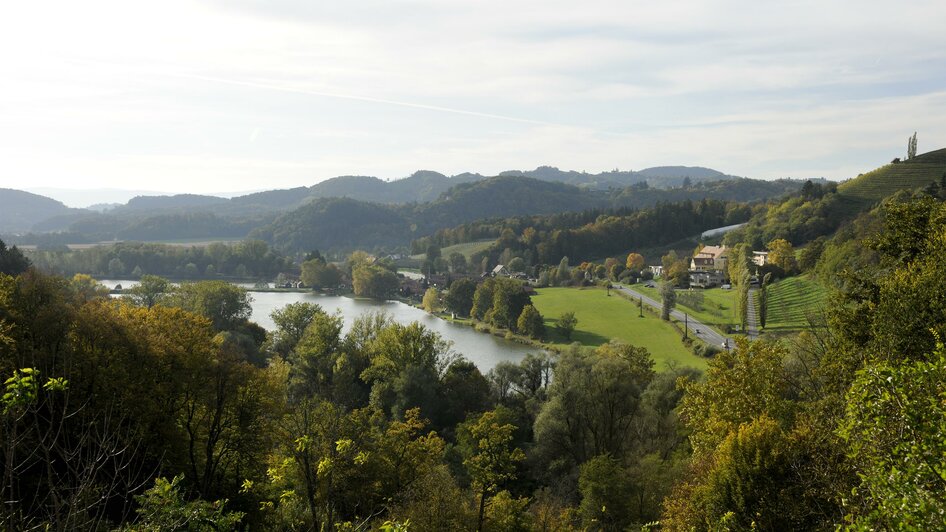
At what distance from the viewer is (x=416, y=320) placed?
149 ft

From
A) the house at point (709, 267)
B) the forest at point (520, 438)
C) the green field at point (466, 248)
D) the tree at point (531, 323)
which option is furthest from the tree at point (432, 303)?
the forest at point (520, 438)

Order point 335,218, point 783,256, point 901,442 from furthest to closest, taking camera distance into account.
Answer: point 335,218, point 783,256, point 901,442

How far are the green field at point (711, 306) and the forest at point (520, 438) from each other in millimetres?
24508

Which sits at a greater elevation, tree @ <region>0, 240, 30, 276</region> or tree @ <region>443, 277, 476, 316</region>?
tree @ <region>0, 240, 30, 276</region>

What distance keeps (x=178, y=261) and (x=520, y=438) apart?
90178 millimetres

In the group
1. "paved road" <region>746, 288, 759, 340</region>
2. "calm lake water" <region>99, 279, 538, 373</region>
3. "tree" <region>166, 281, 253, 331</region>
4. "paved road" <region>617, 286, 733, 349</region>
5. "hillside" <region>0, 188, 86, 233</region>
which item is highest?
"hillside" <region>0, 188, 86, 233</region>

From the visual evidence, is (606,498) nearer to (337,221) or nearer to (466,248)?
(466,248)

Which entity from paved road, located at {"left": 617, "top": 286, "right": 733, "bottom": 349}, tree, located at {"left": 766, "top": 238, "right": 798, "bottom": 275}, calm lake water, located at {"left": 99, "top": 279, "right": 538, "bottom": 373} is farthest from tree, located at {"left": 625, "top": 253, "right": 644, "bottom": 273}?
calm lake water, located at {"left": 99, "top": 279, "right": 538, "bottom": 373}

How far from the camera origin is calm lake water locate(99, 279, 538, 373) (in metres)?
42.4

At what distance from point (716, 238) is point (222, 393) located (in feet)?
282

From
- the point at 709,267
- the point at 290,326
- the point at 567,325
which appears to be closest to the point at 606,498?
the point at 290,326

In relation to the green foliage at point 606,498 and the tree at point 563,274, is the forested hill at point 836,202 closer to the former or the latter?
the tree at point 563,274

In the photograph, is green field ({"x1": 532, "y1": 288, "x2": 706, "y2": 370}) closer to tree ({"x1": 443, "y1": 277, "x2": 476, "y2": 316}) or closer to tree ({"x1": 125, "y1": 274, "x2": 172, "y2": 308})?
tree ({"x1": 443, "y1": 277, "x2": 476, "y2": 316})

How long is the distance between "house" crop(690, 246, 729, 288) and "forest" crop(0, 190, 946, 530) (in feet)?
140
